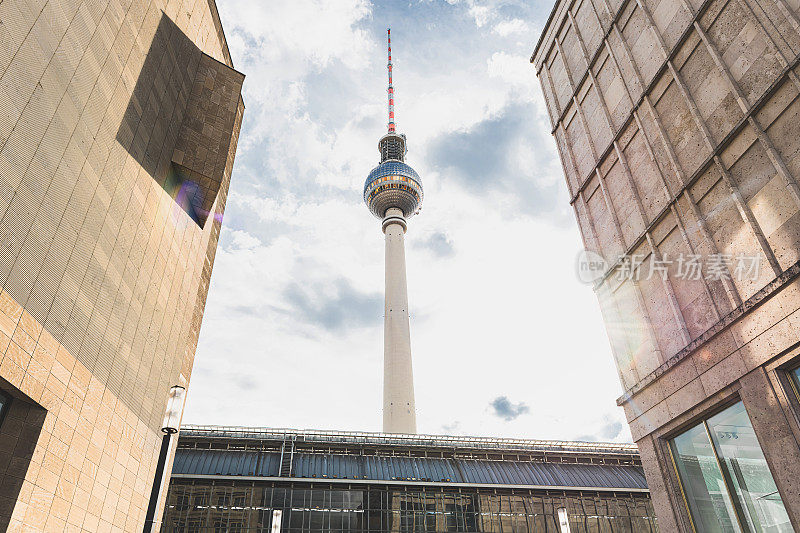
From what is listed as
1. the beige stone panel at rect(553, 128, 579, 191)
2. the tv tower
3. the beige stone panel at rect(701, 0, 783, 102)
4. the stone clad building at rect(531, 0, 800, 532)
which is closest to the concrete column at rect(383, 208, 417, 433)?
the tv tower

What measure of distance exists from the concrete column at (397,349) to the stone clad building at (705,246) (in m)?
72.3

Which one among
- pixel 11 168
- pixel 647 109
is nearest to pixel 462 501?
pixel 647 109

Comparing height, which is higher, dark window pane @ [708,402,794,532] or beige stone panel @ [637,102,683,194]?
beige stone panel @ [637,102,683,194]

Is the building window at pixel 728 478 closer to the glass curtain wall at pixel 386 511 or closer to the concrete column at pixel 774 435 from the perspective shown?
the concrete column at pixel 774 435

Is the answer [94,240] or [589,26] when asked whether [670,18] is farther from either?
[94,240]

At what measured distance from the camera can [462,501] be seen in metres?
46.5

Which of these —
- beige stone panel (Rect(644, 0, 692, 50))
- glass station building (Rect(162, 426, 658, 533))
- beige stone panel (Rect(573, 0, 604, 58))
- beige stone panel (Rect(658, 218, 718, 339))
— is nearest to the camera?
beige stone panel (Rect(658, 218, 718, 339))

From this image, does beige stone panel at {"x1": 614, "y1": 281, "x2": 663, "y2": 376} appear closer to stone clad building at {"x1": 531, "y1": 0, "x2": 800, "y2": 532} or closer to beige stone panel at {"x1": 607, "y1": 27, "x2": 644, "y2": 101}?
stone clad building at {"x1": 531, "y1": 0, "x2": 800, "y2": 532}

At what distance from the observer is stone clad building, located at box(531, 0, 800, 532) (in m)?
14.8

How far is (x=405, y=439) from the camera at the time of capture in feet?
176

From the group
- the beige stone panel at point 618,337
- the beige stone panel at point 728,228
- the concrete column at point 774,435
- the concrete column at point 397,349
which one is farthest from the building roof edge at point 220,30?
the concrete column at point 397,349

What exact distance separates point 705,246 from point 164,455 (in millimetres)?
17870

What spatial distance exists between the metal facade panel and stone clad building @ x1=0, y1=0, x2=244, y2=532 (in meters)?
20.9

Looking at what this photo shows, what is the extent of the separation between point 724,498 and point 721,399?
2935 millimetres
